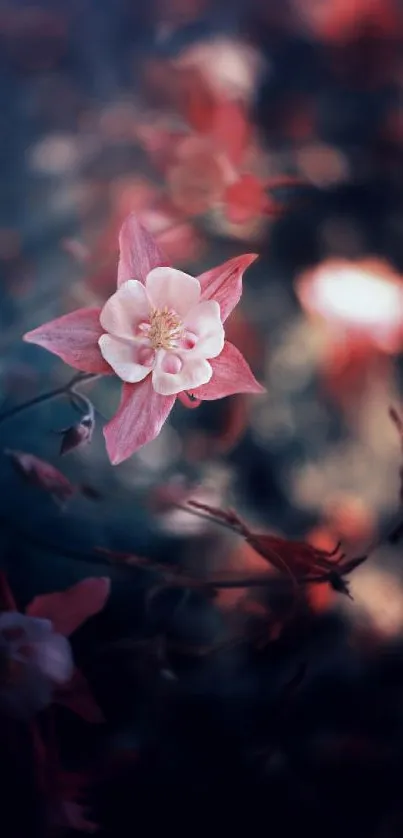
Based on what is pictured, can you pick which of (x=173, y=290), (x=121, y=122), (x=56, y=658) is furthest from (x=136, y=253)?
(x=56, y=658)

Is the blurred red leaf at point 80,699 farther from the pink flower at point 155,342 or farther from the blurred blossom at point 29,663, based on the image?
the pink flower at point 155,342

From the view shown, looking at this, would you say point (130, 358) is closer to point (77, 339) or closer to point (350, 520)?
point (77, 339)

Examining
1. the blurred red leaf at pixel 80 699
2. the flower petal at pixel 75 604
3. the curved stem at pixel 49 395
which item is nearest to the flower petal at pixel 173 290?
the curved stem at pixel 49 395

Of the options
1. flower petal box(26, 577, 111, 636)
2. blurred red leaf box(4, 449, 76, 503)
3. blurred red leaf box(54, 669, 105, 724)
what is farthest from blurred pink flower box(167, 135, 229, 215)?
blurred red leaf box(54, 669, 105, 724)

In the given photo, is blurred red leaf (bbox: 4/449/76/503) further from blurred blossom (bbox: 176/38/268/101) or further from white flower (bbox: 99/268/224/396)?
blurred blossom (bbox: 176/38/268/101)

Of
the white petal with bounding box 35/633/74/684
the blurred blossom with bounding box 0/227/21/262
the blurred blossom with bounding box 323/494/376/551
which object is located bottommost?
the white petal with bounding box 35/633/74/684

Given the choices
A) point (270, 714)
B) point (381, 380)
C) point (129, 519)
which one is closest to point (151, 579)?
point (129, 519)
